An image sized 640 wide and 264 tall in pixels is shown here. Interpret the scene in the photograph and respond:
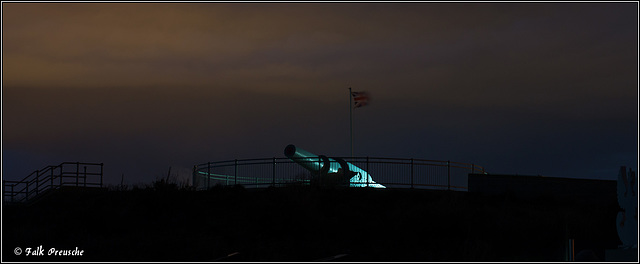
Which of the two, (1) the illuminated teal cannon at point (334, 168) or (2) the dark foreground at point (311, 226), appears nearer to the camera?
(2) the dark foreground at point (311, 226)

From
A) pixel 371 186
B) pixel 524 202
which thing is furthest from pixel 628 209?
pixel 371 186

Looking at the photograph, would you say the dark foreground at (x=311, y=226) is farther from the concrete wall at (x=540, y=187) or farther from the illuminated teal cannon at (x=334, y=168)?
the illuminated teal cannon at (x=334, y=168)

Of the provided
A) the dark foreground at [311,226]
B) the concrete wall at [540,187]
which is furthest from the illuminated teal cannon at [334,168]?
the concrete wall at [540,187]

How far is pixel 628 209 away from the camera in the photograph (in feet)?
70.7

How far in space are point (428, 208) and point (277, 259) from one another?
21.4ft

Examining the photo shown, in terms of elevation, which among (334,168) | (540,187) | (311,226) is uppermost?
(334,168)

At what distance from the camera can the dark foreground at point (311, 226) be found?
25016mm

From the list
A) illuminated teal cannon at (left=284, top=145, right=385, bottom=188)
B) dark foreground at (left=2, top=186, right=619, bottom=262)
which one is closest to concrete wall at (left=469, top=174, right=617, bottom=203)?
dark foreground at (left=2, top=186, right=619, bottom=262)

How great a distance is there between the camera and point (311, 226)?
89.9 feet

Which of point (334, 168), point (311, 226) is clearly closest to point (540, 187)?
point (334, 168)

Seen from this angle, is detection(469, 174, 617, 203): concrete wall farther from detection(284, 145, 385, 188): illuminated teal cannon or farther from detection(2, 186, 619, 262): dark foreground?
detection(284, 145, 385, 188): illuminated teal cannon

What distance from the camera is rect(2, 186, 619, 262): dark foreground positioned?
25.0 metres

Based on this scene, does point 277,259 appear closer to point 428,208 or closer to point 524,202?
point 428,208

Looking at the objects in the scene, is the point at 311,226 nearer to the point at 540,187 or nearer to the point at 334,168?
the point at 334,168
